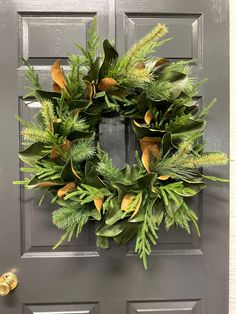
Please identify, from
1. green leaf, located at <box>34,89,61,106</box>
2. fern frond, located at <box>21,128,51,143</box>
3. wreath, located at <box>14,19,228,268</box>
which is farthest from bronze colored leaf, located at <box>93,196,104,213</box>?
green leaf, located at <box>34,89,61,106</box>

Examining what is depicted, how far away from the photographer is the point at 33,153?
1009mm

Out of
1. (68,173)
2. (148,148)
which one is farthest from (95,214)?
(148,148)

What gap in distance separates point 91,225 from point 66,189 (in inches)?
8.1

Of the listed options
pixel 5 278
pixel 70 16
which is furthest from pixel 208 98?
pixel 5 278

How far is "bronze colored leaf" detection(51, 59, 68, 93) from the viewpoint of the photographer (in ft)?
3.18

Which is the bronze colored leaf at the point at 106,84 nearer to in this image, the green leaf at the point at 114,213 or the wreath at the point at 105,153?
the wreath at the point at 105,153

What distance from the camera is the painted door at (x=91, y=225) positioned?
1108 millimetres

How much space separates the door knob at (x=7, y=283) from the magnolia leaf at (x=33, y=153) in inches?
15.7

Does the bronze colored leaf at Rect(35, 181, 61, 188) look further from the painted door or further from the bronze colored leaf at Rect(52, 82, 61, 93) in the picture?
the bronze colored leaf at Rect(52, 82, 61, 93)

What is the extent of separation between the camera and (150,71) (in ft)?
3.26

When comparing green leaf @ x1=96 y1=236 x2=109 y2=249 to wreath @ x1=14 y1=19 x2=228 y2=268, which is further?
green leaf @ x1=96 y1=236 x2=109 y2=249

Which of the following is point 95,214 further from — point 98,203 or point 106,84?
point 106,84

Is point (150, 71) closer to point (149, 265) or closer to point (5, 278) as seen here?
point (149, 265)
